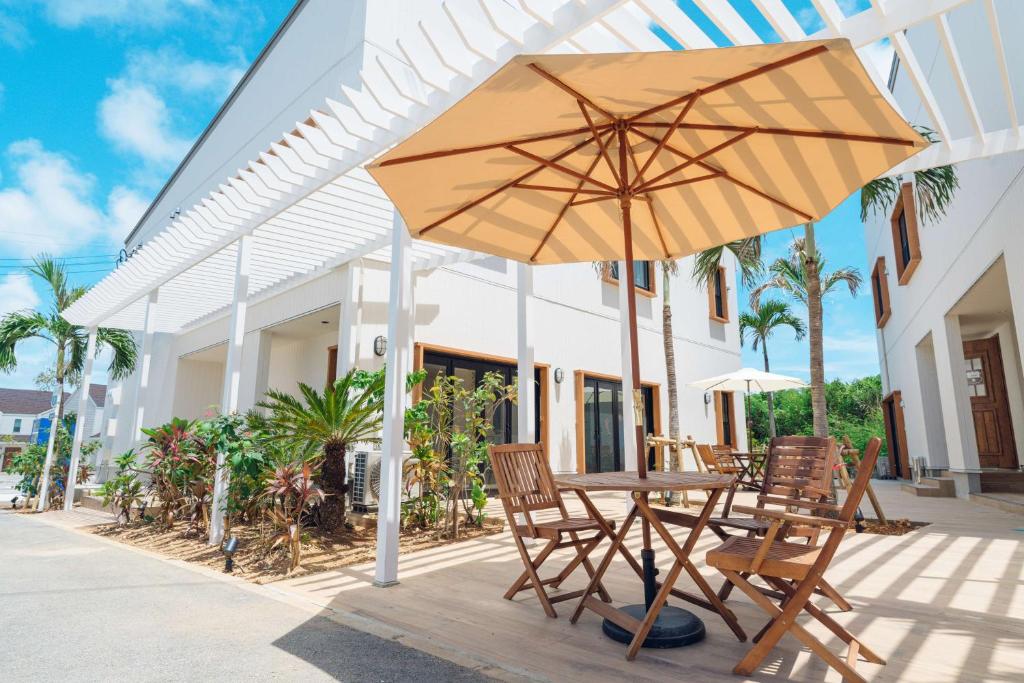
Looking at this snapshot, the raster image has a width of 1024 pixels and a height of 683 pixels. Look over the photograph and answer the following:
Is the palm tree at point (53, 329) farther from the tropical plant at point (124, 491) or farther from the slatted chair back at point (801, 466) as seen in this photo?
the slatted chair back at point (801, 466)

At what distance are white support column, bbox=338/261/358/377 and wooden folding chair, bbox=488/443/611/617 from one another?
14.3 ft

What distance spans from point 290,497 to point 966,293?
924 cm

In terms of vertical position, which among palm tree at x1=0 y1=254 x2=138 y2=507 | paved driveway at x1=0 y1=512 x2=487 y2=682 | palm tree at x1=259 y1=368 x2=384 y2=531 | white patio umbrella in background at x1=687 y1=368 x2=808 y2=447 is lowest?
paved driveway at x1=0 y1=512 x2=487 y2=682

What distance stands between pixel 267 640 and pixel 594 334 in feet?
29.7

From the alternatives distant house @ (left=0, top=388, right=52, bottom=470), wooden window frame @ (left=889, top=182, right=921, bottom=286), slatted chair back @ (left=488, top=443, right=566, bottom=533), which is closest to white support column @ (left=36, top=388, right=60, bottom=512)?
slatted chair back @ (left=488, top=443, right=566, bottom=533)

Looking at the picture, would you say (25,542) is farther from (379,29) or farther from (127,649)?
(379,29)

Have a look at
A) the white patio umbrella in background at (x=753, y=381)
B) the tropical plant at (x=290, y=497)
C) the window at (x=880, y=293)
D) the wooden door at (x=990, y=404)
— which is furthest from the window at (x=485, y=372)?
the window at (x=880, y=293)

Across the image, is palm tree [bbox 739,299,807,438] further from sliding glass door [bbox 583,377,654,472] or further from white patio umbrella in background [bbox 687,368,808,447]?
white patio umbrella in background [bbox 687,368,808,447]

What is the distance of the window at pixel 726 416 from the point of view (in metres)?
14.8

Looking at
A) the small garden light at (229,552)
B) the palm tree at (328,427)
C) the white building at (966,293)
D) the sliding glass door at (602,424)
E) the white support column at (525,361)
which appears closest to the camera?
the small garden light at (229,552)

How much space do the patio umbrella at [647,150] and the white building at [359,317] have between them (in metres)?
2.19

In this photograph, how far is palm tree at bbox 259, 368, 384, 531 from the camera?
5559mm

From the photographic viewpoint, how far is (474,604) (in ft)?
11.5

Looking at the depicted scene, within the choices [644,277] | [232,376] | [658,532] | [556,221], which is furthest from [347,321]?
[644,277]
